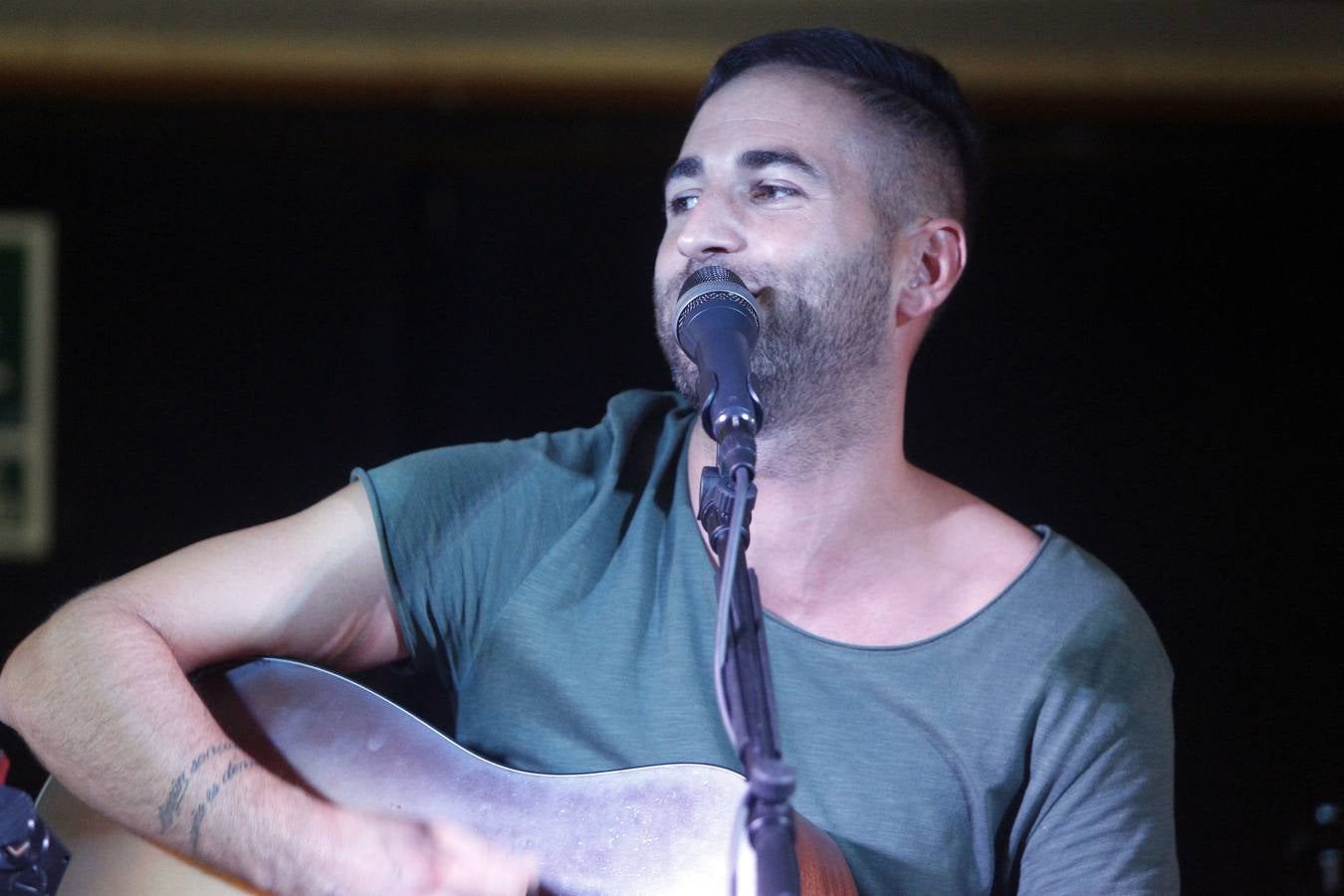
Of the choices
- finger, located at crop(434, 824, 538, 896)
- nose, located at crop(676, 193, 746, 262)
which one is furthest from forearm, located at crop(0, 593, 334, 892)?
nose, located at crop(676, 193, 746, 262)

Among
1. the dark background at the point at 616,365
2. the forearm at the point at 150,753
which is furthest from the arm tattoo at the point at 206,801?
the dark background at the point at 616,365

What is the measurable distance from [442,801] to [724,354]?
0.59m

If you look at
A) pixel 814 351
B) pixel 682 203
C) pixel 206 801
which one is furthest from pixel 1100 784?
pixel 206 801

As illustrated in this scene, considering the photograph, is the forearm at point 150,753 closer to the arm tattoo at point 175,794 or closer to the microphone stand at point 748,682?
the arm tattoo at point 175,794

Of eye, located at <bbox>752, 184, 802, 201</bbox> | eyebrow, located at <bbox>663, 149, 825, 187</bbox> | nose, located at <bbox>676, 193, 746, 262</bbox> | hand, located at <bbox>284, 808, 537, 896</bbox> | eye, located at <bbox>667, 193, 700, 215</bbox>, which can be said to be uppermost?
eyebrow, located at <bbox>663, 149, 825, 187</bbox>

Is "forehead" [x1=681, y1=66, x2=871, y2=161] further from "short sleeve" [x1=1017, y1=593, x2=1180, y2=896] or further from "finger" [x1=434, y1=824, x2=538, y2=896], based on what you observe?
"finger" [x1=434, y1=824, x2=538, y2=896]

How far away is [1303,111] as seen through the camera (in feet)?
6.98

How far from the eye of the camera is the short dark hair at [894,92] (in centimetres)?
155

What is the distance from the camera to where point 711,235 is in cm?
138

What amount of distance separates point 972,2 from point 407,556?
135cm

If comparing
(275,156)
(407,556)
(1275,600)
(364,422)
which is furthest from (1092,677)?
(275,156)

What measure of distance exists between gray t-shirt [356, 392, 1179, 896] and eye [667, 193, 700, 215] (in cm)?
31

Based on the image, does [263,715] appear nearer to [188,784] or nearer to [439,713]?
[188,784]

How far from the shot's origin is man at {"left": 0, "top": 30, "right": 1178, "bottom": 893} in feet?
4.17
